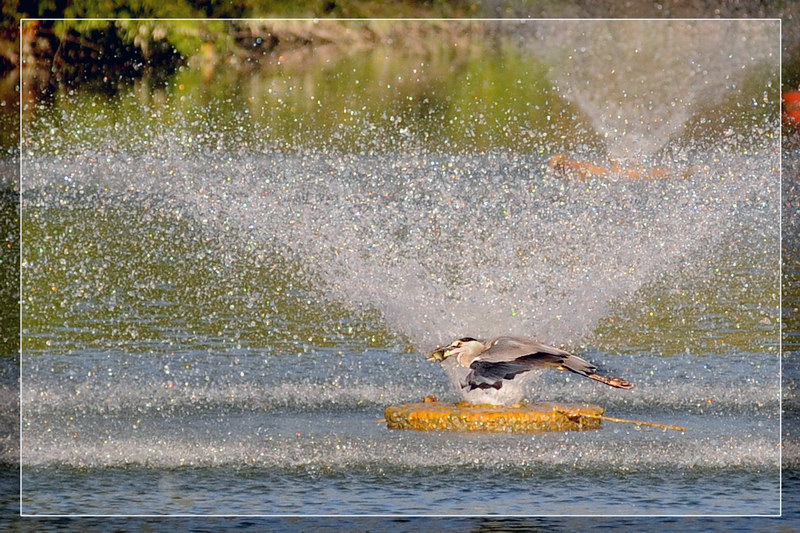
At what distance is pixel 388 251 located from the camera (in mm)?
10086

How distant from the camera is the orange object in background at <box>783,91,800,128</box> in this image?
34.3 feet

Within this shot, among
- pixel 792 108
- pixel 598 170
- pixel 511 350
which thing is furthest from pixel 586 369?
pixel 792 108

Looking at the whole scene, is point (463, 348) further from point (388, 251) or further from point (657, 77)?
point (657, 77)

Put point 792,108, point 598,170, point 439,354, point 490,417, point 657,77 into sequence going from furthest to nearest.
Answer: point 792,108 → point 598,170 → point 657,77 → point 439,354 → point 490,417

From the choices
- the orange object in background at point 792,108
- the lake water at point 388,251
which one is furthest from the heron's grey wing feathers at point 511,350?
the orange object in background at point 792,108

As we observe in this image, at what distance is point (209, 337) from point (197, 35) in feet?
5.97

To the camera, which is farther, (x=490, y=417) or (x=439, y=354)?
(x=439, y=354)

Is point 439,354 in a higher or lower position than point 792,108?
lower

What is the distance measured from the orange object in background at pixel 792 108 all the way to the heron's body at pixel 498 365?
2571 mm

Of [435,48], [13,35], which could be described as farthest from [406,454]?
[13,35]

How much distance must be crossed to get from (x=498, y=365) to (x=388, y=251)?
66.8 inches

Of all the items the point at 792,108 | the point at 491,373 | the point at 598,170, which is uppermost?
the point at 792,108

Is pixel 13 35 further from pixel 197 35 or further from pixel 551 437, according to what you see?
pixel 551 437

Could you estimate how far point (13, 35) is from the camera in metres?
11.1
